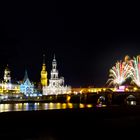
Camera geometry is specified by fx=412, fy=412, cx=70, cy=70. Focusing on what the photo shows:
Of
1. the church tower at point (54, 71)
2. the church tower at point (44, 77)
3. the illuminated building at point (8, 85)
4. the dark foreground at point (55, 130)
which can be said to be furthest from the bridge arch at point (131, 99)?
the church tower at point (44, 77)

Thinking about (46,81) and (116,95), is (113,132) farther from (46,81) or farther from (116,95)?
(46,81)

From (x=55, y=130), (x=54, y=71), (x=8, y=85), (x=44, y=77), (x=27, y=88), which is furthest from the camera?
(x=44, y=77)

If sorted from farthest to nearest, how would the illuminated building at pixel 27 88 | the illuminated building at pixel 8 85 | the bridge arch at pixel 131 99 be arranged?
1. the illuminated building at pixel 27 88
2. the illuminated building at pixel 8 85
3. the bridge arch at pixel 131 99

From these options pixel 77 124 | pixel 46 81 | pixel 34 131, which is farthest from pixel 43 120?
pixel 46 81

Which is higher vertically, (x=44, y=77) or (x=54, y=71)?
(x=54, y=71)

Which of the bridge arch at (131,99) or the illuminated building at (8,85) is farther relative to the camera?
the illuminated building at (8,85)

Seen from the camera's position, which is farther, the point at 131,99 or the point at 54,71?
the point at 54,71

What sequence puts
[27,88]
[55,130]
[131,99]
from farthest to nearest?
[27,88] → [131,99] → [55,130]

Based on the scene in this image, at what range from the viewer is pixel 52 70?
152375mm

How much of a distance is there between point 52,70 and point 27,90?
469 inches

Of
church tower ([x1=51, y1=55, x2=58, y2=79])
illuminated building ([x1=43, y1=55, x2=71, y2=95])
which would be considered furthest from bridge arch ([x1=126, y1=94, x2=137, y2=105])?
church tower ([x1=51, y1=55, x2=58, y2=79])

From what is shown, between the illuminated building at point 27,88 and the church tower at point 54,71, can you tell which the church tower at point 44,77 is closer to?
the church tower at point 54,71

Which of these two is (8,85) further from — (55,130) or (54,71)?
(55,130)

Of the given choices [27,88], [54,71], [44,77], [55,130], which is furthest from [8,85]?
[55,130]
